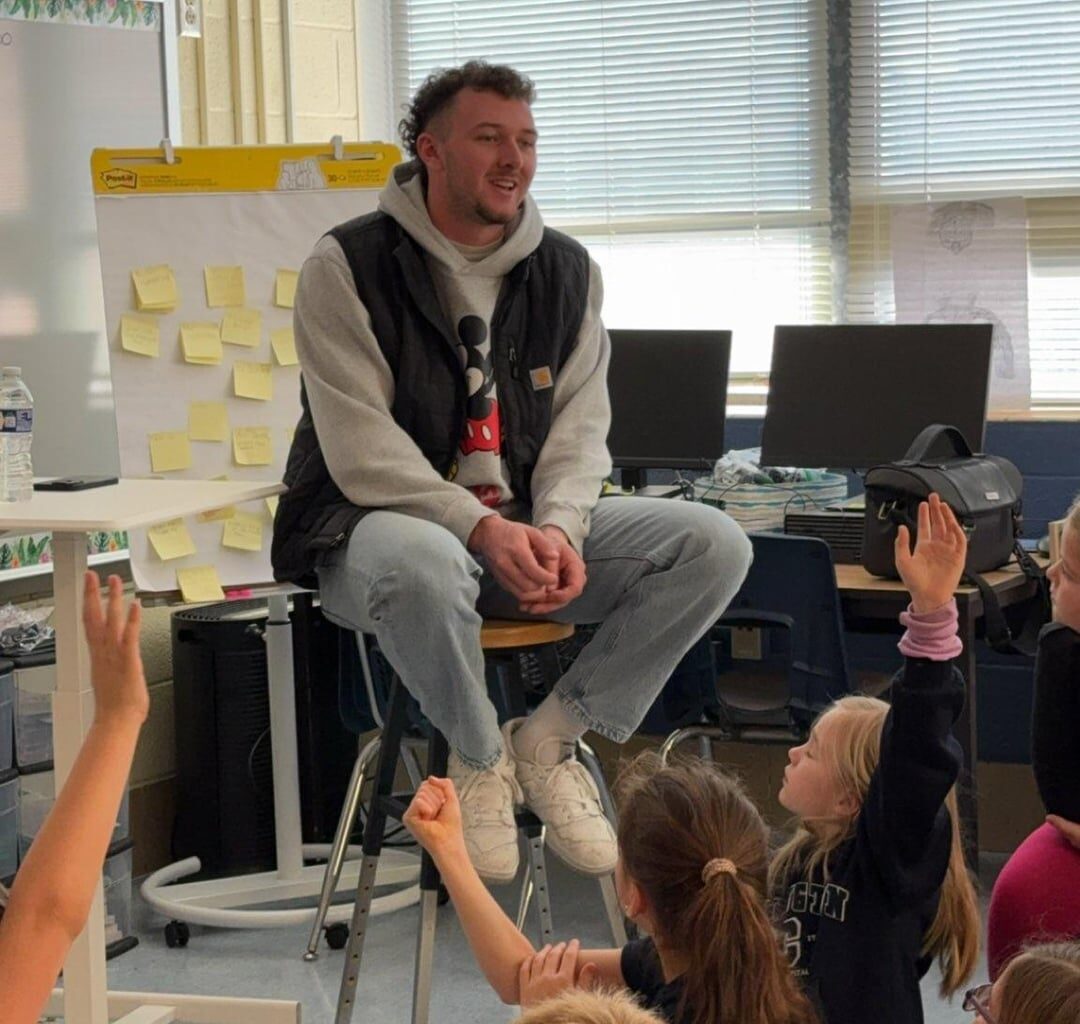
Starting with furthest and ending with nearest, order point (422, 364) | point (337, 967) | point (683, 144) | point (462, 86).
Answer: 1. point (683, 144)
2. point (337, 967)
3. point (462, 86)
4. point (422, 364)

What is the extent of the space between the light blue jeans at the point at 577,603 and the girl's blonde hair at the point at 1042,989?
1083 millimetres

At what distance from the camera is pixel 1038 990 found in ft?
4.41

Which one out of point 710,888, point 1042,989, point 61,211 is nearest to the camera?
point 1042,989

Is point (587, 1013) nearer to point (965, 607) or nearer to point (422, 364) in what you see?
point (422, 364)

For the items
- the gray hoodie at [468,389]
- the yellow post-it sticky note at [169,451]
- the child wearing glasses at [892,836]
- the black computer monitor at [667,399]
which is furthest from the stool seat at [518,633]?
the black computer monitor at [667,399]

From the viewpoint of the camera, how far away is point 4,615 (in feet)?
10.9

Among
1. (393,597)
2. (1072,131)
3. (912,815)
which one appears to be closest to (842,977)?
(912,815)

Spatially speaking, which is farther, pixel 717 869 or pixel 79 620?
pixel 79 620

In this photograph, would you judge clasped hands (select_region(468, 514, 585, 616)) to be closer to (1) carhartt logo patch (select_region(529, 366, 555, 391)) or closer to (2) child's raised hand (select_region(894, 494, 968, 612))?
(1) carhartt logo patch (select_region(529, 366, 555, 391))

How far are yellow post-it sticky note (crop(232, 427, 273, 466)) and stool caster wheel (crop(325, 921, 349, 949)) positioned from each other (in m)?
0.92

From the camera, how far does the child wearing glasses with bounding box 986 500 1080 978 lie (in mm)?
2129

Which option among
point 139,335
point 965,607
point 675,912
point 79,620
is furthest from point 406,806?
point 139,335

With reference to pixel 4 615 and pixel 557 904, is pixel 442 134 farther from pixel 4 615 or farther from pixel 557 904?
pixel 557 904

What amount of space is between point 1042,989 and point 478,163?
1.72 metres
